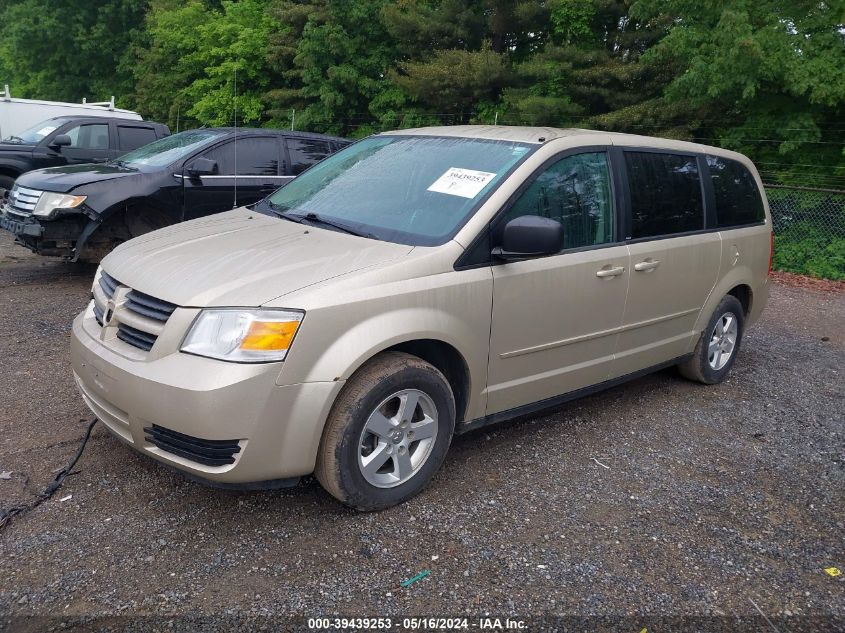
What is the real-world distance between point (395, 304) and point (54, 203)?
17.0 feet

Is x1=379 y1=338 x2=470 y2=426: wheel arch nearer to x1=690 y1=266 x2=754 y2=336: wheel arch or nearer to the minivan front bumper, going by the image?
the minivan front bumper

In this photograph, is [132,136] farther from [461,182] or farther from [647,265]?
[647,265]

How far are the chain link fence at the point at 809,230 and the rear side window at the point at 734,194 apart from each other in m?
6.45

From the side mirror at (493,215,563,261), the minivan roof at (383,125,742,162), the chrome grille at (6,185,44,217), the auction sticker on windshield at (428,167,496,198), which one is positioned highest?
the minivan roof at (383,125,742,162)

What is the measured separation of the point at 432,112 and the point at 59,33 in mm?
21167

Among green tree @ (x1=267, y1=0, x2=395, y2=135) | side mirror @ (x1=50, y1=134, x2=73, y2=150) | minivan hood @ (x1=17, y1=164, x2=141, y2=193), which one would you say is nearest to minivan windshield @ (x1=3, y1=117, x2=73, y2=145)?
side mirror @ (x1=50, y1=134, x2=73, y2=150)

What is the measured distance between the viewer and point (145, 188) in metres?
7.30

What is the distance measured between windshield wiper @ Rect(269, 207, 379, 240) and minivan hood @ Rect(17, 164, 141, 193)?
3.74 metres

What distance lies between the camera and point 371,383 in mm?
3150

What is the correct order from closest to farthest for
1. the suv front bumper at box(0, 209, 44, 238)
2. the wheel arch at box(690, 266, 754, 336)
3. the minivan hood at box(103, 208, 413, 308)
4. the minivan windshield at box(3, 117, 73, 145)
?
1. the minivan hood at box(103, 208, 413, 308)
2. the wheel arch at box(690, 266, 754, 336)
3. the suv front bumper at box(0, 209, 44, 238)
4. the minivan windshield at box(3, 117, 73, 145)

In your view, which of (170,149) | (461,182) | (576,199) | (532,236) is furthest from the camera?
(170,149)

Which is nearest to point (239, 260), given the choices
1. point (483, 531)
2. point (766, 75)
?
point (483, 531)

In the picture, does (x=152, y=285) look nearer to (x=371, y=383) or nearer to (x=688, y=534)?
(x=371, y=383)

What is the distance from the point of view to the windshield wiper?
12.1ft
